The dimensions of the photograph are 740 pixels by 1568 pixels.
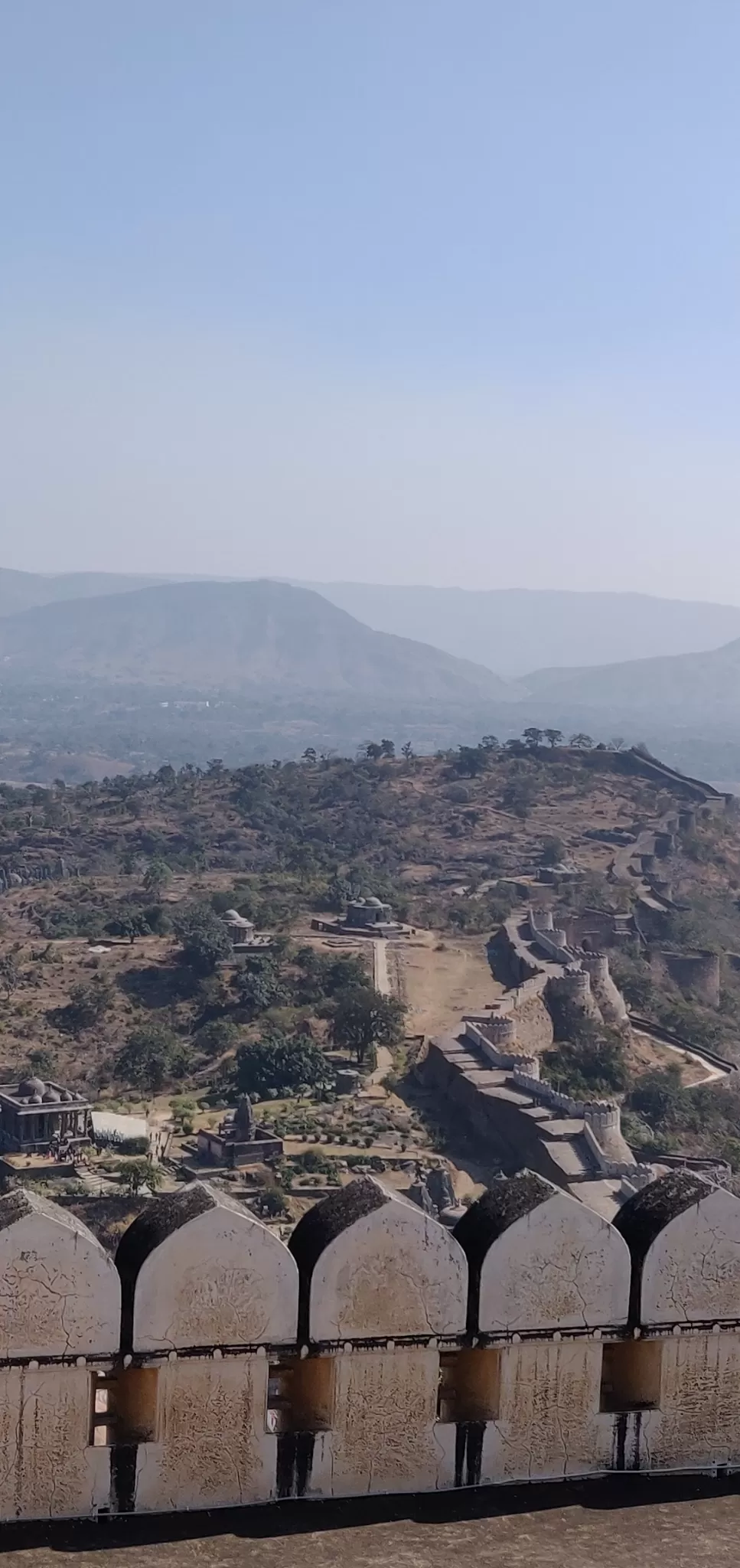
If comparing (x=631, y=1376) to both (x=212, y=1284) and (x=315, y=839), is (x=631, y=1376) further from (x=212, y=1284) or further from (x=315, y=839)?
(x=315, y=839)

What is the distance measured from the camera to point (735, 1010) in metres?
45.8

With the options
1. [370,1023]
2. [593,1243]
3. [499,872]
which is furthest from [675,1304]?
[499,872]

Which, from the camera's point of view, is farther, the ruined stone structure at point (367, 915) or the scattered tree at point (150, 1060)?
the ruined stone structure at point (367, 915)

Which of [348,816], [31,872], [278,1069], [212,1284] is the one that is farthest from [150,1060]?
[348,816]

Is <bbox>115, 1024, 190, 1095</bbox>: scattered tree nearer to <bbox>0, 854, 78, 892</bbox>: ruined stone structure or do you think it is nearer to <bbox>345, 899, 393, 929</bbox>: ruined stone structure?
<bbox>345, 899, 393, 929</bbox>: ruined stone structure

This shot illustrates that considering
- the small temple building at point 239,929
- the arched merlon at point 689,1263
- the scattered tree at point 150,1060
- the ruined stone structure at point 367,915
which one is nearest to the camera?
the arched merlon at point 689,1263

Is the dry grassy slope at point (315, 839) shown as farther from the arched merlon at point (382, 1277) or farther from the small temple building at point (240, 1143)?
the arched merlon at point (382, 1277)

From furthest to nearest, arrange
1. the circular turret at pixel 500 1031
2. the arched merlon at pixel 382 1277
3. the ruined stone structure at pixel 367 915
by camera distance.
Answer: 1. the ruined stone structure at pixel 367 915
2. the circular turret at pixel 500 1031
3. the arched merlon at pixel 382 1277

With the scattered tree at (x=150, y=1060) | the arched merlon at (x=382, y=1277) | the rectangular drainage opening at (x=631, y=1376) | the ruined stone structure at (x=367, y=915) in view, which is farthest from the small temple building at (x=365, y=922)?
the arched merlon at (x=382, y=1277)

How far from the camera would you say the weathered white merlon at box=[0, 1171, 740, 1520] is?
5.65 m

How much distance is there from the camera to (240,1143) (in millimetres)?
28203

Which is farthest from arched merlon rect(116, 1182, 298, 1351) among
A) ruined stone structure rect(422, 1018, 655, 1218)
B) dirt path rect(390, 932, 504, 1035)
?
dirt path rect(390, 932, 504, 1035)

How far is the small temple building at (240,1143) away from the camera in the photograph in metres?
28.0

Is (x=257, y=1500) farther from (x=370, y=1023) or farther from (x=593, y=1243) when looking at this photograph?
(x=370, y=1023)
